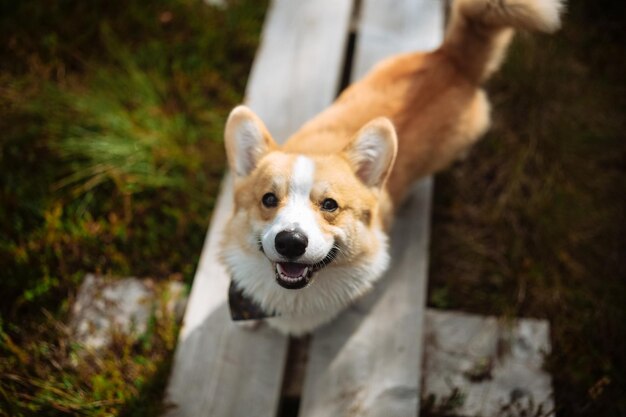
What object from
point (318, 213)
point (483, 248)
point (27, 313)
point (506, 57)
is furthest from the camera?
point (506, 57)

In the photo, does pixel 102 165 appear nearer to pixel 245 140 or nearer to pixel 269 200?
pixel 245 140

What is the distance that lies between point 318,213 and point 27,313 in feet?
5.41

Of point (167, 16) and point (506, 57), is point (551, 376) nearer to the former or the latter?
point (506, 57)

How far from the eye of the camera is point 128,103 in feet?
9.90

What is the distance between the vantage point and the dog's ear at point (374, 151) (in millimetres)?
1805

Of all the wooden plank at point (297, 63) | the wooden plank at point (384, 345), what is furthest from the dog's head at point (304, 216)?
the wooden plank at point (297, 63)

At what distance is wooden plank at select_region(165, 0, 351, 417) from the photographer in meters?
2.09

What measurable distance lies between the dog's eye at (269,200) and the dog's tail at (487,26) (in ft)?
4.21

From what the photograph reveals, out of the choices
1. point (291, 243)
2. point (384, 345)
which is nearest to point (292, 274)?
point (291, 243)

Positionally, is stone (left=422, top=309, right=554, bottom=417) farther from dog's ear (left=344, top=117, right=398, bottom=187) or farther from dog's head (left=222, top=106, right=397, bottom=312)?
dog's ear (left=344, top=117, right=398, bottom=187)

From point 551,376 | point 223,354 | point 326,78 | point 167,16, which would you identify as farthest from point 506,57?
point 223,354

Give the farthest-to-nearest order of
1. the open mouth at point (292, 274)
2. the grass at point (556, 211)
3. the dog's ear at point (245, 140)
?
1. the grass at point (556, 211)
2. the dog's ear at point (245, 140)
3. the open mouth at point (292, 274)

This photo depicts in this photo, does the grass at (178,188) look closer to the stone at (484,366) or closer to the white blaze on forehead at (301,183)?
the stone at (484,366)

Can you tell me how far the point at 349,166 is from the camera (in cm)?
193
